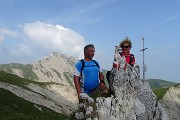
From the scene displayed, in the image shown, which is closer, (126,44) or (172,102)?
(126,44)

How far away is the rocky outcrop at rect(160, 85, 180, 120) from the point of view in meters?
154

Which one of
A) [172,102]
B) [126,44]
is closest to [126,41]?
[126,44]

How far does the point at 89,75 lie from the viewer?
1513 cm

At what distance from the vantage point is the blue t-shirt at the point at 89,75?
49.6ft

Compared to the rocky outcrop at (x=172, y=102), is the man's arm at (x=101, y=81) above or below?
above

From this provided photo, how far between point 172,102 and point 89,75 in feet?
500

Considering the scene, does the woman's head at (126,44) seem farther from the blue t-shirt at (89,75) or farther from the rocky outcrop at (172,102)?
the rocky outcrop at (172,102)

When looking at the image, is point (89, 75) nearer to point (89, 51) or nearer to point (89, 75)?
point (89, 75)

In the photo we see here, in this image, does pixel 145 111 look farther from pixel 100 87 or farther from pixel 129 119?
pixel 100 87

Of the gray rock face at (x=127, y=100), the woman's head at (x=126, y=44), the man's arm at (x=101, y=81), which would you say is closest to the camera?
the gray rock face at (x=127, y=100)

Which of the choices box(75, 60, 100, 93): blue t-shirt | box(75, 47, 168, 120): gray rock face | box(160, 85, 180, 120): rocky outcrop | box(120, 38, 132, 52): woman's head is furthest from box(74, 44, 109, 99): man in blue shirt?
box(160, 85, 180, 120): rocky outcrop

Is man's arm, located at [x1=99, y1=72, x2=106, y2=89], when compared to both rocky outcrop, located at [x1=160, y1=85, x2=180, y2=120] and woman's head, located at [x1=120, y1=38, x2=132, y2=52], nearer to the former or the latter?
woman's head, located at [x1=120, y1=38, x2=132, y2=52]

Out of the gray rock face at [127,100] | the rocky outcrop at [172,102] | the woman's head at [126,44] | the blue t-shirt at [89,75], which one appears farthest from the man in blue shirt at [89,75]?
the rocky outcrop at [172,102]

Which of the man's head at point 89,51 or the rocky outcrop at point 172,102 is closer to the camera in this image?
the man's head at point 89,51
